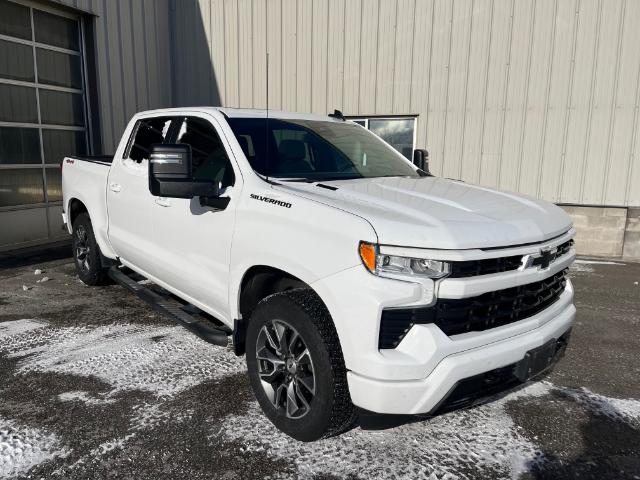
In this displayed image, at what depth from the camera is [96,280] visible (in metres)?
5.52

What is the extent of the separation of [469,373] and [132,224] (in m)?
3.12

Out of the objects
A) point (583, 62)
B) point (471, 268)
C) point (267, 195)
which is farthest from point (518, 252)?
point (583, 62)

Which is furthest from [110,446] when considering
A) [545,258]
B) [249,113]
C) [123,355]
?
[545,258]

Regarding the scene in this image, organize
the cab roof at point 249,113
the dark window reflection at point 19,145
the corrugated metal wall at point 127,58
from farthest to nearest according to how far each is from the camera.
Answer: the corrugated metal wall at point 127,58 → the dark window reflection at point 19,145 → the cab roof at point 249,113

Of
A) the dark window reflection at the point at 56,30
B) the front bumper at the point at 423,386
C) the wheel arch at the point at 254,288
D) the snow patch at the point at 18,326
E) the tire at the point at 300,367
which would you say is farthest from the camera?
the dark window reflection at the point at 56,30

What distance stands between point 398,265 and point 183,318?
1924 mm

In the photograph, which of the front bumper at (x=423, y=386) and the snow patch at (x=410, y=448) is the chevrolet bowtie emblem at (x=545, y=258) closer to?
the front bumper at (x=423, y=386)

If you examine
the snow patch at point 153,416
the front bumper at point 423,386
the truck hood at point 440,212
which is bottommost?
the snow patch at point 153,416

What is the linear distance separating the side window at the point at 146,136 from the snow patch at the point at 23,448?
2.24 meters

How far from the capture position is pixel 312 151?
3.53 meters

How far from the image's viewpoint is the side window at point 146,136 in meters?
4.02

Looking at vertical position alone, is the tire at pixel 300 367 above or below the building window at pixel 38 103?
below

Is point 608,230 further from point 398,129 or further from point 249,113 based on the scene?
point 249,113

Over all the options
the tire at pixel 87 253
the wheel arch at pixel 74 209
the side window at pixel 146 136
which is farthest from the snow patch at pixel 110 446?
the wheel arch at pixel 74 209
